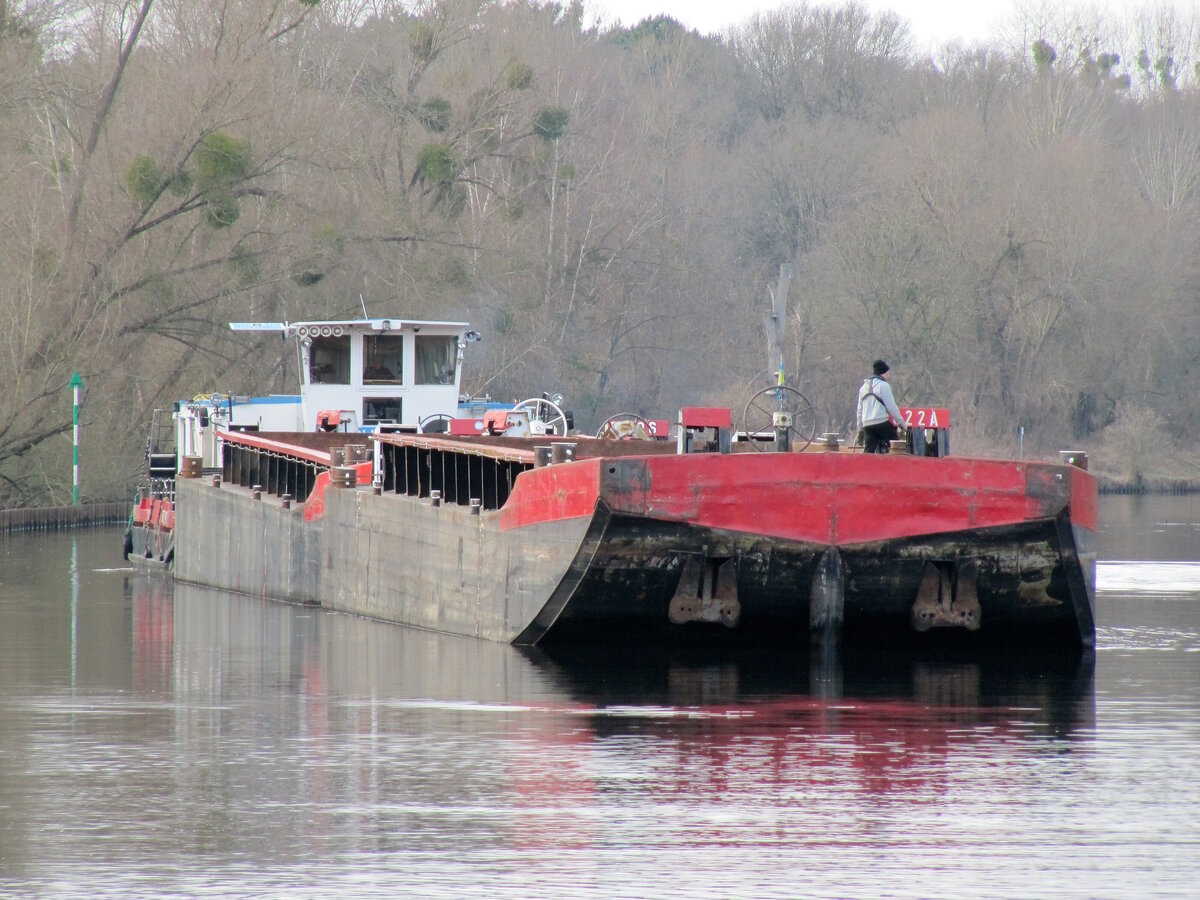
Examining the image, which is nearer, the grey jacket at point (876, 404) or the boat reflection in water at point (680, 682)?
the boat reflection in water at point (680, 682)

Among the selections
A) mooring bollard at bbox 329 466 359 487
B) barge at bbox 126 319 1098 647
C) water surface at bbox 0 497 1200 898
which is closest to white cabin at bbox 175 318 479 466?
mooring bollard at bbox 329 466 359 487

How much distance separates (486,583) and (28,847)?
8.91 metres

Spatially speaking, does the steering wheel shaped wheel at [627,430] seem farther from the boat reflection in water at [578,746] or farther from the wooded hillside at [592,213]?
the wooded hillside at [592,213]

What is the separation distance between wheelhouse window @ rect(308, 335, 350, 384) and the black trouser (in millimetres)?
12387

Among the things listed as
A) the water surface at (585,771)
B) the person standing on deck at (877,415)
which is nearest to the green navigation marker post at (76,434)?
the water surface at (585,771)

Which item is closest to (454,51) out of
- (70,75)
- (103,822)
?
(70,75)

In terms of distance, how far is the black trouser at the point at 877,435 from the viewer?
1723cm

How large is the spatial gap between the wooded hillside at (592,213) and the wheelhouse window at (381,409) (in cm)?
1422

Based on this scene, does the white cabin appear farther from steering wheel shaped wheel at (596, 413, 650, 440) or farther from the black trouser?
the black trouser

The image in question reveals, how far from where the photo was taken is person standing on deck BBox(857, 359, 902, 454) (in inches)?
674

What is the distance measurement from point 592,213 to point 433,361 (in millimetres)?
36459

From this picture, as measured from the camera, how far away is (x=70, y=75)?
4697 centimetres

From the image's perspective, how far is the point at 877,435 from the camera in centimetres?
1728

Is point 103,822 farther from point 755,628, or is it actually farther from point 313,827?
point 755,628
